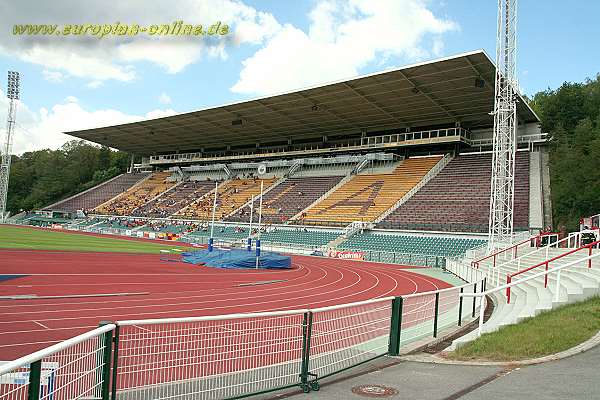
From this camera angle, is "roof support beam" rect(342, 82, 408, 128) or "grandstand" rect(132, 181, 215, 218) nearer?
"roof support beam" rect(342, 82, 408, 128)

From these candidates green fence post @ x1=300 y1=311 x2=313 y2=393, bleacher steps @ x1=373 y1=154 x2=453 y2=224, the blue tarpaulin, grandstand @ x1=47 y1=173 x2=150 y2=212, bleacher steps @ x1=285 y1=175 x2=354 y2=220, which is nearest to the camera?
green fence post @ x1=300 y1=311 x2=313 y2=393

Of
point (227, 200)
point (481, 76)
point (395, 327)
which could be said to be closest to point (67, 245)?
point (227, 200)

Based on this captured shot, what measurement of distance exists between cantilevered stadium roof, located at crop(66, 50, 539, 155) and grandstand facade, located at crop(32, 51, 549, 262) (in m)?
0.15

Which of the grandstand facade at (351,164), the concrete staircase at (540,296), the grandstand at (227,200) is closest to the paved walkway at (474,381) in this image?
the concrete staircase at (540,296)

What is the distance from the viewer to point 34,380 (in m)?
3.35

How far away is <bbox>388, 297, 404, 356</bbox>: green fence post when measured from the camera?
25.2 feet

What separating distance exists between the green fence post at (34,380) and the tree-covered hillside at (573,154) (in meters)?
36.2

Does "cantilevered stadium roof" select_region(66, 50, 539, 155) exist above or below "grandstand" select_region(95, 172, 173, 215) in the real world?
above

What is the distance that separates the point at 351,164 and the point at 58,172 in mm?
59675

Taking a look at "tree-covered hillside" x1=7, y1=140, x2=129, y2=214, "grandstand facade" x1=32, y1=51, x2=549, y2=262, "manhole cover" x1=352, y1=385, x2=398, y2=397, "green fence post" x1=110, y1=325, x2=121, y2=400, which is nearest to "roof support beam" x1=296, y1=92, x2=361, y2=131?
"grandstand facade" x1=32, y1=51, x2=549, y2=262

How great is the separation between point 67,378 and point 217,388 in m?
1.73

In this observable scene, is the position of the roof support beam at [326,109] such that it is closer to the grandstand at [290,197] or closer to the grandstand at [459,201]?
the grandstand at [290,197]

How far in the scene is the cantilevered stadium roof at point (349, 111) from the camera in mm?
38531

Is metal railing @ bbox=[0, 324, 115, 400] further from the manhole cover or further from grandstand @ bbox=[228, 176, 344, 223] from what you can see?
grandstand @ bbox=[228, 176, 344, 223]
